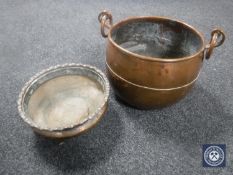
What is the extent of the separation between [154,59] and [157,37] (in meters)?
0.40

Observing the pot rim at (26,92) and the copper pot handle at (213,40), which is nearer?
the pot rim at (26,92)

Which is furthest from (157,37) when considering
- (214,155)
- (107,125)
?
(214,155)

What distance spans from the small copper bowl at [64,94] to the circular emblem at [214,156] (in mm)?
471

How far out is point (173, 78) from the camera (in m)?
1.03

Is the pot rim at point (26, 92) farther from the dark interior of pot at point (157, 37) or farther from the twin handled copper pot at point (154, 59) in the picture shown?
the dark interior of pot at point (157, 37)

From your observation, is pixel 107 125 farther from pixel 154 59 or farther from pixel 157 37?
pixel 157 37

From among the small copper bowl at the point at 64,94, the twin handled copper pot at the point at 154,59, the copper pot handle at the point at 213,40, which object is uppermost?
the copper pot handle at the point at 213,40

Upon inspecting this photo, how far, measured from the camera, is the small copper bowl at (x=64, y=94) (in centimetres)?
108

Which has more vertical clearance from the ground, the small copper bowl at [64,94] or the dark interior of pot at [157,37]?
the dark interior of pot at [157,37]

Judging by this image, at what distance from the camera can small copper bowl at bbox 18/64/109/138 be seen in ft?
3.54

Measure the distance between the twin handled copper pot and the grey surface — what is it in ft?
0.49

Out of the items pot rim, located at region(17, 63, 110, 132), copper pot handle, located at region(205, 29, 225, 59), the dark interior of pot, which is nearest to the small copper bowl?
pot rim, located at region(17, 63, 110, 132)

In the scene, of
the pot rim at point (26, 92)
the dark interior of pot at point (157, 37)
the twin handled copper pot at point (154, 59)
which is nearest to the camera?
the pot rim at point (26, 92)

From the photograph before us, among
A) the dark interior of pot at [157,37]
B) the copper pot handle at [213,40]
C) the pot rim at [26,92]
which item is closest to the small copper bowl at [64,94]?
the pot rim at [26,92]
